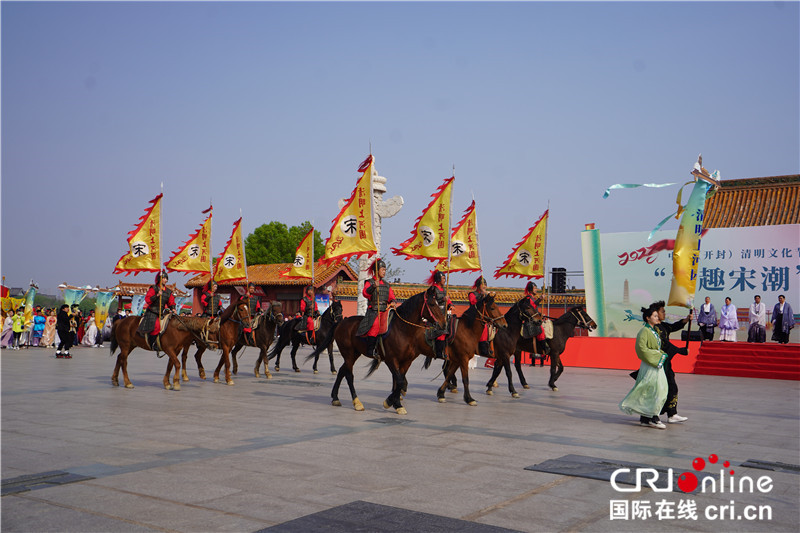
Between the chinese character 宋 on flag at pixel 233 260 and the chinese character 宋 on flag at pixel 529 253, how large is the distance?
744 cm

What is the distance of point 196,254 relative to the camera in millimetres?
18047

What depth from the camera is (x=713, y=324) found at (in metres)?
22.6

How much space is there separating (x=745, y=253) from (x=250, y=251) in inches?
1544

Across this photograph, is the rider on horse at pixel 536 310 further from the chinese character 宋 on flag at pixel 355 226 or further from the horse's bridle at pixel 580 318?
the chinese character 宋 on flag at pixel 355 226

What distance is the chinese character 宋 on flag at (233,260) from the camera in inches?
776

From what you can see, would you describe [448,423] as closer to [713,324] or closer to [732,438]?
[732,438]

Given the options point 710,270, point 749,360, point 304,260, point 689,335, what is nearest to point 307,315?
point 304,260

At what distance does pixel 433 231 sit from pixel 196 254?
21.6 feet

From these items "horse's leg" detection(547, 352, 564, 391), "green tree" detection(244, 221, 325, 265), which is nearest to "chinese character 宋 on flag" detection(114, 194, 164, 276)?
"horse's leg" detection(547, 352, 564, 391)

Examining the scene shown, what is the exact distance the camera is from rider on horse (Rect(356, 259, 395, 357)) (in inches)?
443

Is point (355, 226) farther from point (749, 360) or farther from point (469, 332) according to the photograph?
point (749, 360)

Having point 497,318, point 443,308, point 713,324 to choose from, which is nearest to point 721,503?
point 443,308

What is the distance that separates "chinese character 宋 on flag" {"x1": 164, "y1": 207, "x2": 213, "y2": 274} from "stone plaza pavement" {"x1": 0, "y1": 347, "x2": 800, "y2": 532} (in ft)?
16.4

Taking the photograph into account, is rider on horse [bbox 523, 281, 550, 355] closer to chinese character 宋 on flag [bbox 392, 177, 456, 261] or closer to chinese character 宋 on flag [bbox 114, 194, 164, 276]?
chinese character 宋 on flag [bbox 392, 177, 456, 261]
